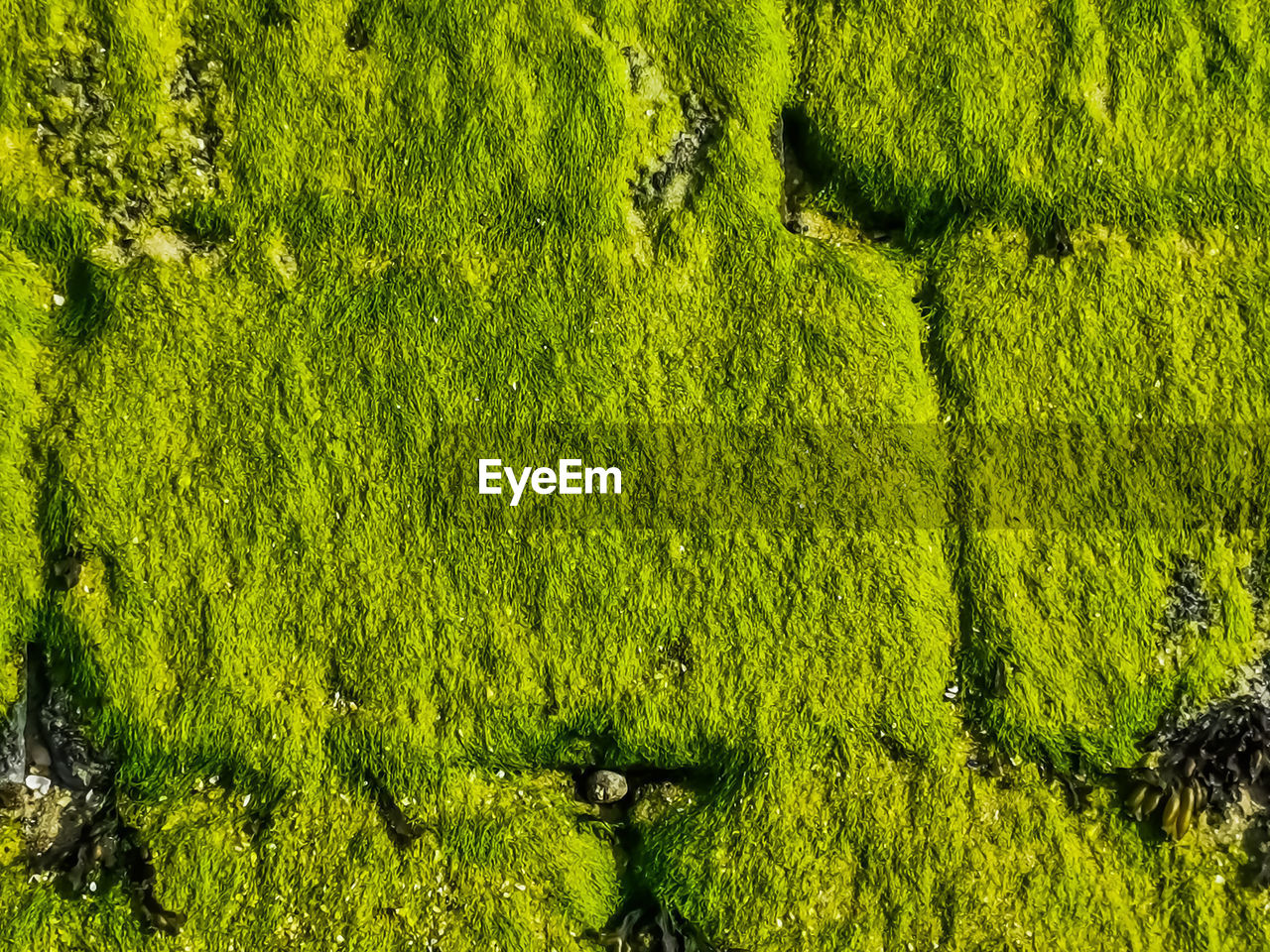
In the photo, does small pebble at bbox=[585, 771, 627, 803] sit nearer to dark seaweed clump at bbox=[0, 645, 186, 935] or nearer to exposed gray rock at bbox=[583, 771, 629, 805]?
exposed gray rock at bbox=[583, 771, 629, 805]

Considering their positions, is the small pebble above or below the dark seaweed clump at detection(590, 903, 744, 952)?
above

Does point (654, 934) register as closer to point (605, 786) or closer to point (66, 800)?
point (605, 786)

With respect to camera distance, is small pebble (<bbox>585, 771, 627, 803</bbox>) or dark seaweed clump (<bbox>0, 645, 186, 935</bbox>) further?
small pebble (<bbox>585, 771, 627, 803</bbox>)

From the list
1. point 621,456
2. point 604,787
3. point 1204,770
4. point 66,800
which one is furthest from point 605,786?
point 1204,770

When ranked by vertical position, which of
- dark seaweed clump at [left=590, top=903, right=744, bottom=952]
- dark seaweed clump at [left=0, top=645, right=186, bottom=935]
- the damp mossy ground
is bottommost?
dark seaweed clump at [left=590, top=903, right=744, bottom=952]

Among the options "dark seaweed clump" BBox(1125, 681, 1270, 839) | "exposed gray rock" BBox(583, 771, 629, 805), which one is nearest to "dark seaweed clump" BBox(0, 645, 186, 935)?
"exposed gray rock" BBox(583, 771, 629, 805)

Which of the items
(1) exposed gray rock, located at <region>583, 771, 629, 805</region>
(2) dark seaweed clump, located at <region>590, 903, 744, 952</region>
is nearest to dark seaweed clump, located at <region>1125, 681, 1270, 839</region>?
(2) dark seaweed clump, located at <region>590, 903, 744, 952</region>

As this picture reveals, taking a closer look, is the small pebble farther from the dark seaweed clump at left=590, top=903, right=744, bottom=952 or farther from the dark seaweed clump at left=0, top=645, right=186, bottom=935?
the dark seaweed clump at left=0, top=645, right=186, bottom=935

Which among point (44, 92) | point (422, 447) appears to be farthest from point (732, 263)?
point (44, 92)

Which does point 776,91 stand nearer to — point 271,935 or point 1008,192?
point 1008,192
